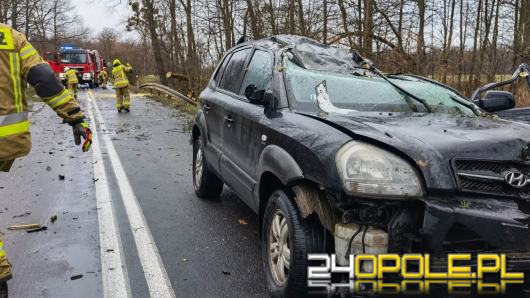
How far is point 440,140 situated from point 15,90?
→ 8.89 ft

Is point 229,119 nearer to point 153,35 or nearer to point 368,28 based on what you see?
point 368,28

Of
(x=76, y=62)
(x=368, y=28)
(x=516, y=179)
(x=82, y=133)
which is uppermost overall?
(x=76, y=62)

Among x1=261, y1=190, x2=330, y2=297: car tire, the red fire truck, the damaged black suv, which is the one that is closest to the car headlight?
the damaged black suv

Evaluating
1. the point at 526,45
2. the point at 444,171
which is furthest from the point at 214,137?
the point at 526,45

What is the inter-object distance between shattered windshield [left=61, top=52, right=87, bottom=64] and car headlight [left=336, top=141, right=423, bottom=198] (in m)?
35.4

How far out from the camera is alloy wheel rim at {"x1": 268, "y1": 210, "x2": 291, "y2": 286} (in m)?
3.16

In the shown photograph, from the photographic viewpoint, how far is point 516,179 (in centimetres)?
257

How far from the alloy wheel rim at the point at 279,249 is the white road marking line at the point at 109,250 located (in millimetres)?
1026

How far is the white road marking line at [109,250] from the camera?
3.45 meters

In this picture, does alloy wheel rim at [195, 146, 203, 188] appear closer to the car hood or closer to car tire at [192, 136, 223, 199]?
car tire at [192, 136, 223, 199]

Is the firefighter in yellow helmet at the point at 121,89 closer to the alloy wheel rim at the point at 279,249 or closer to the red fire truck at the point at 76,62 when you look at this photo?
Answer: the alloy wheel rim at the point at 279,249

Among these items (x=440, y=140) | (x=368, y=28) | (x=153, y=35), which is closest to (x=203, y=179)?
(x=440, y=140)

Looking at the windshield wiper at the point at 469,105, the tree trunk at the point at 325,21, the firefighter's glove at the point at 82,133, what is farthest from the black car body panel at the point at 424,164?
the tree trunk at the point at 325,21

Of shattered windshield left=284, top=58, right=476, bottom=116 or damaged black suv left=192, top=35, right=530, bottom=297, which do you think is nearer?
damaged black suv left=192, top=35, right=530, bottom=297
